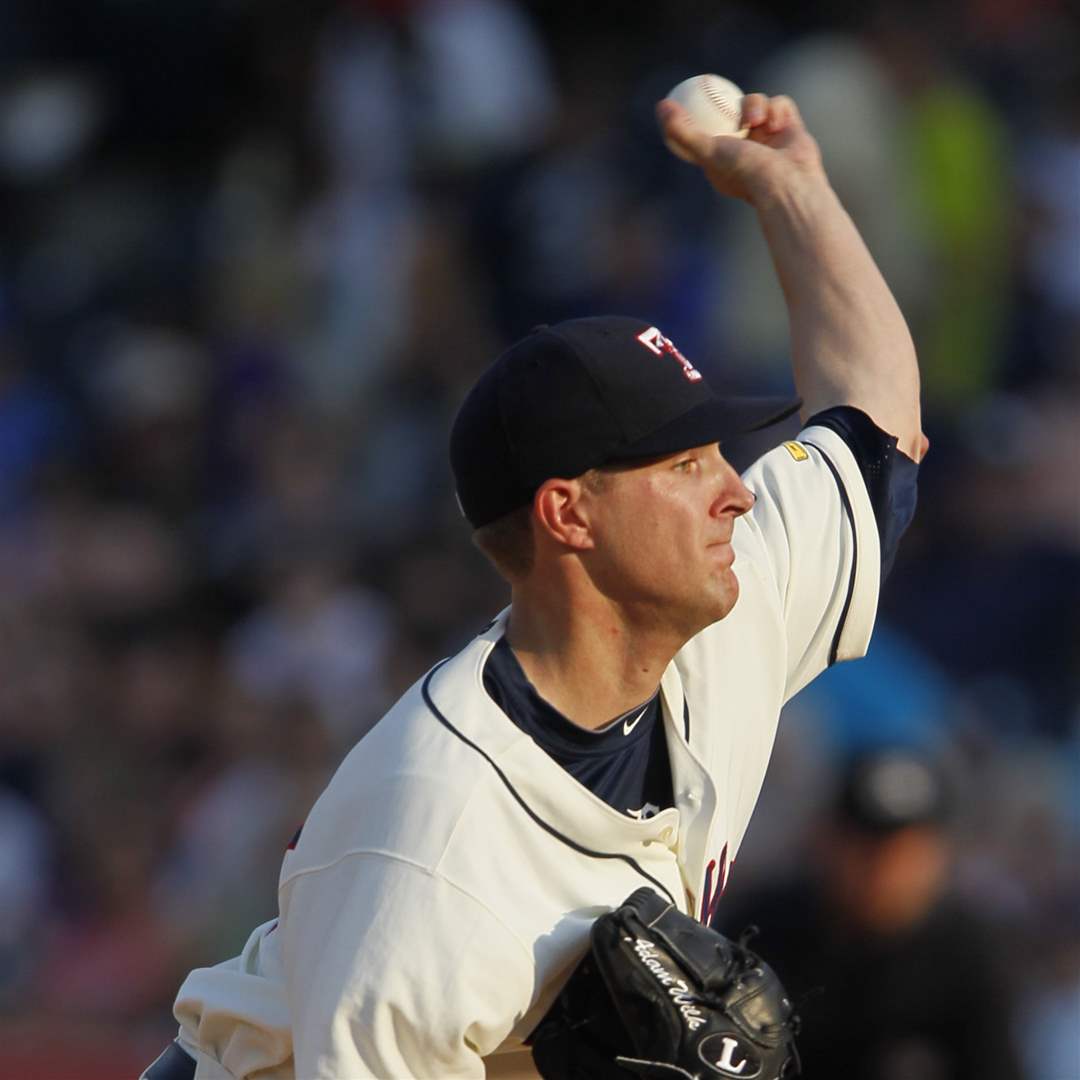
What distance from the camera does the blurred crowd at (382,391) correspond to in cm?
568

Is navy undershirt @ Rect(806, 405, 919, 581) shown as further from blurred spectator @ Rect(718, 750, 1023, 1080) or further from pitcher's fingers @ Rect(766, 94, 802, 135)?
blurred spectator @ Rect(718, 750, 1023, 1080)

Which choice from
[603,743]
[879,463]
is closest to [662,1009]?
[603,743]

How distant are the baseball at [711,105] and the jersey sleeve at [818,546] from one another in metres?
0.61

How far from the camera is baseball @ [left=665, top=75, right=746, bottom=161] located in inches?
130

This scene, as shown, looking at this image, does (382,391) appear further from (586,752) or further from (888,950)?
(586,752)

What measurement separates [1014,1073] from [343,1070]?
197 centimetres

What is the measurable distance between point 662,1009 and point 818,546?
88cm

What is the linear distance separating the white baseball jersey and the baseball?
31.7 inches

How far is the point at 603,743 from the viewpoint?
2.65 m

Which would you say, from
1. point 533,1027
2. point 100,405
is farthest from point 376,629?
point 533,1027

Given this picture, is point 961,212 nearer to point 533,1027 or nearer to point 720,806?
point 720,806

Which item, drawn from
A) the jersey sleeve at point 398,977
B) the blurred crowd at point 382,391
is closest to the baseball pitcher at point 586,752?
the jersey sleeve at point 398,977

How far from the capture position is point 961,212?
6.46 metres

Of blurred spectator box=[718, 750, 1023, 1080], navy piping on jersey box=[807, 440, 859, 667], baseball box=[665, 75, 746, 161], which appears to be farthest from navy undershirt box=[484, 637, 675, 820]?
blurred spectator box=[718, 750, 1023, 1080]
